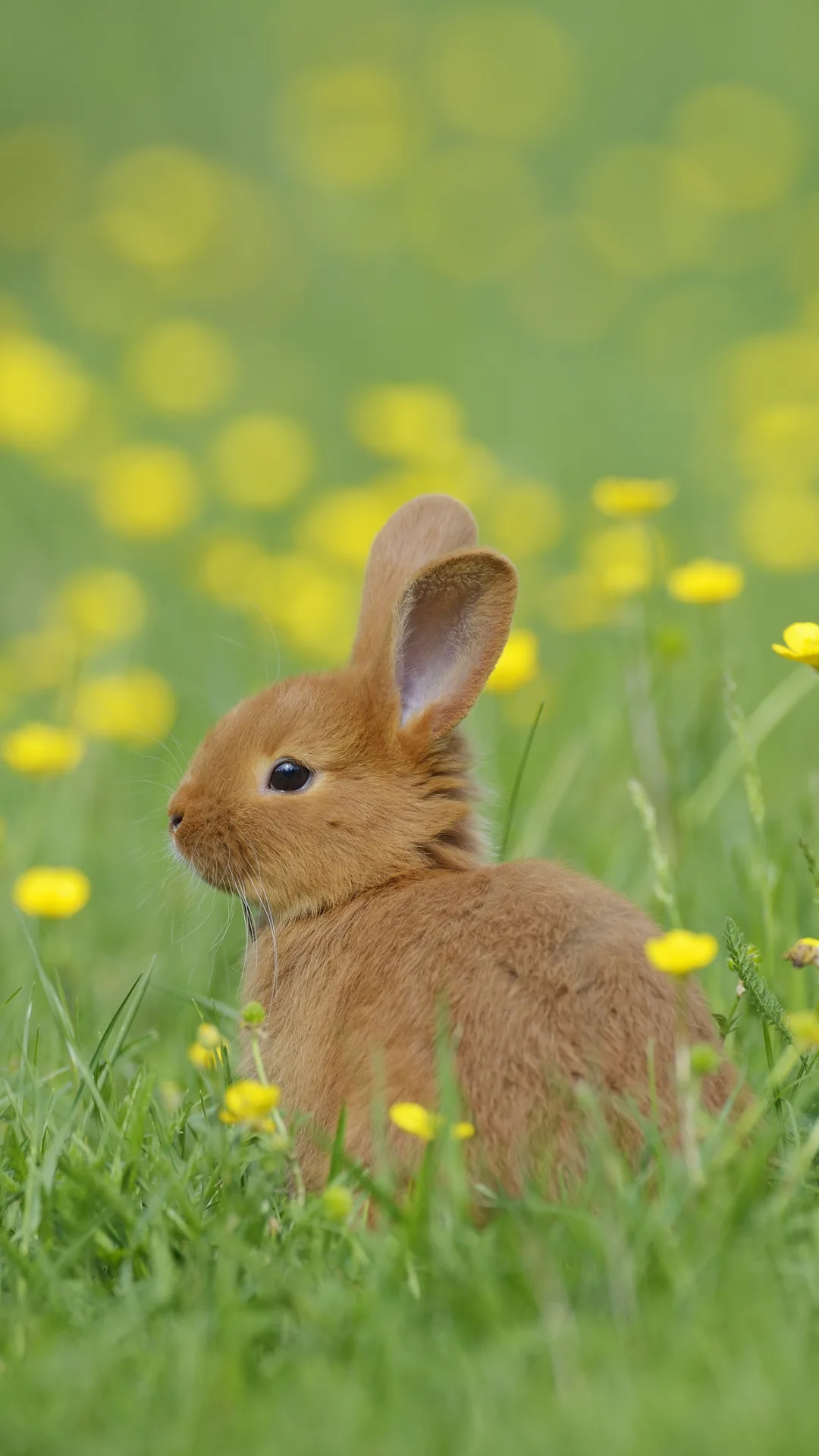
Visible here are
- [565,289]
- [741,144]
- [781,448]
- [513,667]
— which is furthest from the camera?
[741,144]

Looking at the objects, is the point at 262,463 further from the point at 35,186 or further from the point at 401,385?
the point at 35,186

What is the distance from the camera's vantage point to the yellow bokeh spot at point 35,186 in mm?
12109

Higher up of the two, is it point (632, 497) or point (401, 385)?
point (632, 497)

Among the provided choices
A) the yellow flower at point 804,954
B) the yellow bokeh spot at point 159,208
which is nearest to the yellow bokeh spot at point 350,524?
the yellow flower at point 804,954

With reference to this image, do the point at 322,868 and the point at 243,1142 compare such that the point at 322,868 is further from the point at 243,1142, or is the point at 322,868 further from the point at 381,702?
the point at 243,1142

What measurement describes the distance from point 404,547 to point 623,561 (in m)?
1.59

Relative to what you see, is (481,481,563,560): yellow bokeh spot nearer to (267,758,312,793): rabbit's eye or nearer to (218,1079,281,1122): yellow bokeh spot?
(267,758,312,793): rabbit's eye

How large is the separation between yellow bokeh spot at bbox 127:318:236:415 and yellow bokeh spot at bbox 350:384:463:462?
178cm

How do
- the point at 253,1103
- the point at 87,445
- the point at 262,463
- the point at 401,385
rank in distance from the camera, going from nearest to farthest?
the point at 253,1103 → the point at 262,463 → the point at 87,445 → the point at 401,385

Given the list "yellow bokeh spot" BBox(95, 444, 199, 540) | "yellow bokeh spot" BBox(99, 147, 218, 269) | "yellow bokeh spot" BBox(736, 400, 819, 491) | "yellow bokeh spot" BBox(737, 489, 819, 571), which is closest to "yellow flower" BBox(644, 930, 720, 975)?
"yellow bokeh spot" BBox(737, 489, 819, 571)

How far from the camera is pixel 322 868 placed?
3.29 m

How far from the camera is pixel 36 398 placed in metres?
7.27

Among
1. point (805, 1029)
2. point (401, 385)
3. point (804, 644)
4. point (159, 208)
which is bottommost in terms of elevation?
point (401, 385)

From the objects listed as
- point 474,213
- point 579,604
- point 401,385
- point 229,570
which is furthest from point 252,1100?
point 474,213
